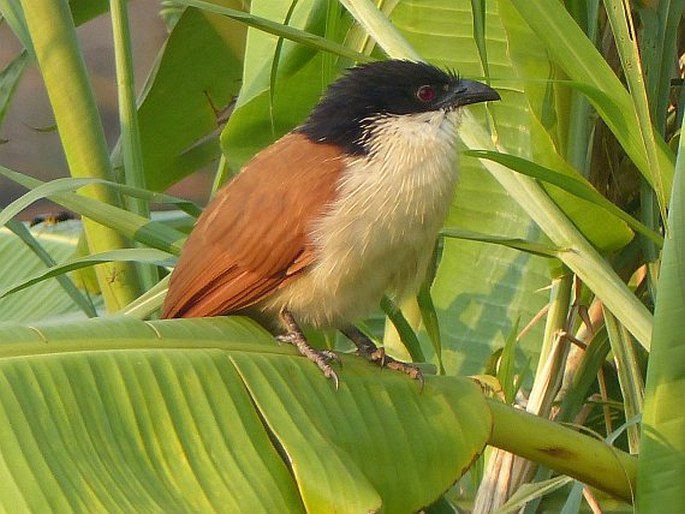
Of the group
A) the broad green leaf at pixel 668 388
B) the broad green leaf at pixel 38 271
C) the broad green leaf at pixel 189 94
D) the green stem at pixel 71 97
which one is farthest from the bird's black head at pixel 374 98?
the broad green leaf at pixel 38 271

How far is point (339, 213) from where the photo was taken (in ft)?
5.71

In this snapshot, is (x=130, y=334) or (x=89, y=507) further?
(x=130, y=334)

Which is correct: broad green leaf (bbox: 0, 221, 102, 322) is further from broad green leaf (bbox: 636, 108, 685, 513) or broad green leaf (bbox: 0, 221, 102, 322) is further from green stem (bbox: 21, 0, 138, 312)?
broad green leaf (bbox: 636, 108, 685, 513)

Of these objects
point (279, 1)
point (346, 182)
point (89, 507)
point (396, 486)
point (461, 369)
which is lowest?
point (461, 369)

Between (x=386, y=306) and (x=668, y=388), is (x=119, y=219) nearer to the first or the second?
(x=386, y=306)

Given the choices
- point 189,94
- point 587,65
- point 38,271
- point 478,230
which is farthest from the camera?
point 38,271

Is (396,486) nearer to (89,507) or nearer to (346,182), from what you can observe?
(89,507)

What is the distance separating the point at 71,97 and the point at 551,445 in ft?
3.46

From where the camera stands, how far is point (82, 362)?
1.28 metres

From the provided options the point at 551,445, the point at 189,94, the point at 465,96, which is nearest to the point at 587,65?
the point at 465,96

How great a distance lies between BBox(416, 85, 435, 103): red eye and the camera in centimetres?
187

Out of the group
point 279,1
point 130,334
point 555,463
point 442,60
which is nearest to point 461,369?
point 442,60

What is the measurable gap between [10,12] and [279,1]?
46 cm

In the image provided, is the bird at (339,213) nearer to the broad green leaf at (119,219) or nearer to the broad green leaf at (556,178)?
the broad green leaf at (119,219)
